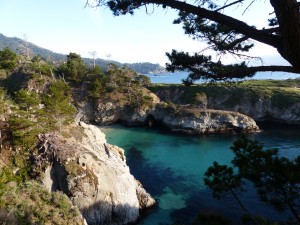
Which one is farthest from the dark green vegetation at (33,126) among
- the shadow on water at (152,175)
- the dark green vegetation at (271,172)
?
the shadow on water at (152,175)

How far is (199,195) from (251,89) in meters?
46.8

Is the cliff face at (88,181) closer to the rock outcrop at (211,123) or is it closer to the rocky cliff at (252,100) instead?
the rock outcrop at (211,123)

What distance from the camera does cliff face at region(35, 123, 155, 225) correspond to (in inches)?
824

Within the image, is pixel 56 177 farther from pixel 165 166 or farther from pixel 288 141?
pixel 288 141

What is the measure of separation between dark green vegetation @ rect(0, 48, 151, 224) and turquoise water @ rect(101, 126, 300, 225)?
982cm

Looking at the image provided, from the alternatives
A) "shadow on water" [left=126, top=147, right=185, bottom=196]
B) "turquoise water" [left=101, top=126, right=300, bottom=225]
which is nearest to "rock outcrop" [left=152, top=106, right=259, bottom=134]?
"turquoise water" [left=101, top=126, right=300, bottom=225]

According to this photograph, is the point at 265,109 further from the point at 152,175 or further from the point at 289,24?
the point at 289,24

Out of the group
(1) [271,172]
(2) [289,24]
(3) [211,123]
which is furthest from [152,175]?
(2) [289,24]

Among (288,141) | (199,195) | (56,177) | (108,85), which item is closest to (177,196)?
(199,195)

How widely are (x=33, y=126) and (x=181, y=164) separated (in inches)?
789

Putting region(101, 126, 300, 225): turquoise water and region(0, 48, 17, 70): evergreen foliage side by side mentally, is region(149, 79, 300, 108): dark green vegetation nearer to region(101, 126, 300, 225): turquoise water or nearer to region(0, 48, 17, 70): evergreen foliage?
region(101, 126, 300, 225): turquoise water

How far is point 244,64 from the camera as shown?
7.78 metres

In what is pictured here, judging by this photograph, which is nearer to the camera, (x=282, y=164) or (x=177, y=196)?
(x=282, y=164)

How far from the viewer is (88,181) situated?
21328 mm
